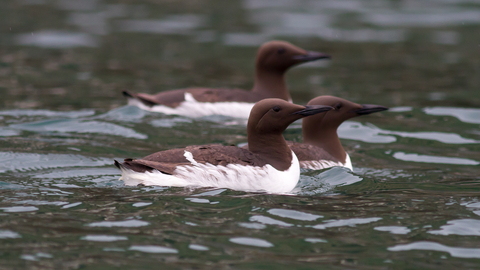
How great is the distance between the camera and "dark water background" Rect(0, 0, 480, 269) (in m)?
4.98

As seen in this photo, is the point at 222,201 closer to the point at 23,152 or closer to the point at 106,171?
the point at 106,171

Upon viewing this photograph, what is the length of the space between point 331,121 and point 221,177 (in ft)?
7.25

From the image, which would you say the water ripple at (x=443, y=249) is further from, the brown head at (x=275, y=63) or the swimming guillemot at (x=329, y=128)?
the brown head at (x=275, y=63)

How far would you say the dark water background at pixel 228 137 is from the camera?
498 cm

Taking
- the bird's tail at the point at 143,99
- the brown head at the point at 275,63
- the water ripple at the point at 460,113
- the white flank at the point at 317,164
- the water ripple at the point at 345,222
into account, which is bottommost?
the water ripple at the point at 345,222

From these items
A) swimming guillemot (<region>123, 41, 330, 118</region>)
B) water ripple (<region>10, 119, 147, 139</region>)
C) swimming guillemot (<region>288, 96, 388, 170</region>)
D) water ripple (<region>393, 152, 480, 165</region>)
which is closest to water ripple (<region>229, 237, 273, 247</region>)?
swimming guillemot (<region>288, 96, 388, 170</region>)

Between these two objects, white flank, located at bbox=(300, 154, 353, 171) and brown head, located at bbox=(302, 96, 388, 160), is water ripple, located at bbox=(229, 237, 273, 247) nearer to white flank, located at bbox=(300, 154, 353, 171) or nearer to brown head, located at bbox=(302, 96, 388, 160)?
white flank, located at bbox=(300, 154, 353, 171)

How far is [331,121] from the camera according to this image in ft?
26.2

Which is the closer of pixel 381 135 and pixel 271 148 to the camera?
pixel 271 148

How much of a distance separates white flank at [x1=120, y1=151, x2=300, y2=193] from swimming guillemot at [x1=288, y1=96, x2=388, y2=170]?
1143mm

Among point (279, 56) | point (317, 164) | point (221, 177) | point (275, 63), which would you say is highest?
point (279, 56)

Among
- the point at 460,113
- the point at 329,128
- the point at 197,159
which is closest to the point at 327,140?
the point at 329,128

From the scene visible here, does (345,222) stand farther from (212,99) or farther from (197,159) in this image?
(212,99)

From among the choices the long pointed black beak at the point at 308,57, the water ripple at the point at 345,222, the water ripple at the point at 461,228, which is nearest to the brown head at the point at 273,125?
the water ripple at the point at 345,222
